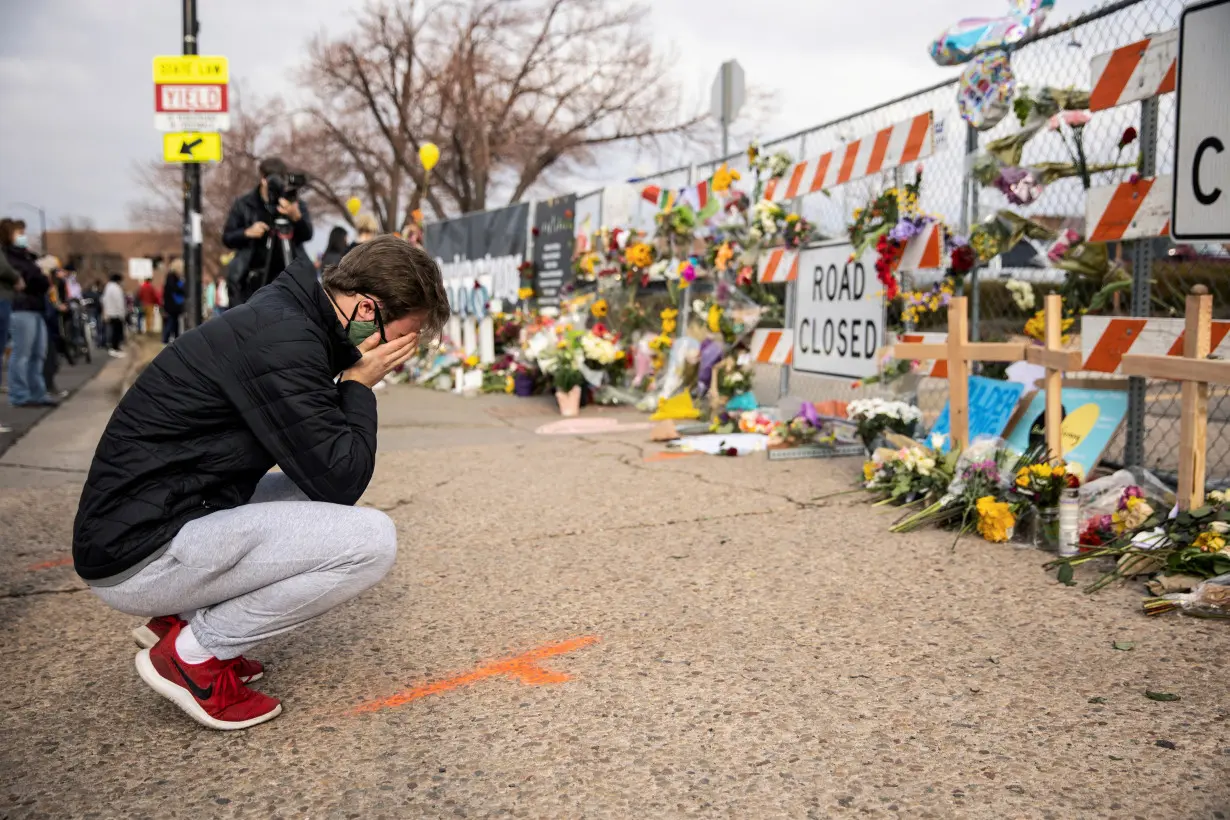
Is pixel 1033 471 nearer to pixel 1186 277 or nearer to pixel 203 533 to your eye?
pixel 1186 277

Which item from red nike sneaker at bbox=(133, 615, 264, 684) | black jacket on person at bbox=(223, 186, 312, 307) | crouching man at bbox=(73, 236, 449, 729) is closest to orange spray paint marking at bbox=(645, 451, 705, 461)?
black jacket on person at bbox=(223, 186, 312, 307)

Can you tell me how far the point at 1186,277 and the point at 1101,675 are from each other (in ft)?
12.7

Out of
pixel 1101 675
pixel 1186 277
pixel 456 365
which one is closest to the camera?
pixel 1101 675

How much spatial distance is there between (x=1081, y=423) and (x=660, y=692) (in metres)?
3.29

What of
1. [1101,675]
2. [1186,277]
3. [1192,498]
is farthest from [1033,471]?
[1186,277]

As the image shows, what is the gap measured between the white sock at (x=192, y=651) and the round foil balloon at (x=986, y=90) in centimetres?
485

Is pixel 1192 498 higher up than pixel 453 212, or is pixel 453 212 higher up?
pixel 453 212

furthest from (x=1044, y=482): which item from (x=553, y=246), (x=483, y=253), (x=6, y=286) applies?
(x=483, y=253)

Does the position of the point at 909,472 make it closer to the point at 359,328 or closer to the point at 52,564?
the point at 359,328

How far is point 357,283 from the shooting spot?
9.08 ft

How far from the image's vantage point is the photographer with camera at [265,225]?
8008 millimetres

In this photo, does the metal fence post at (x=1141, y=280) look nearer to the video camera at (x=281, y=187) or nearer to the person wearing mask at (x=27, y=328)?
the video camera at (x=281, y=187)

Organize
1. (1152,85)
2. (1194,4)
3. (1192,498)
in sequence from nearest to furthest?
(1194,4) < (1192,498) < (1152,85)

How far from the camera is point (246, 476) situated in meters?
2.79
